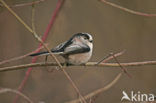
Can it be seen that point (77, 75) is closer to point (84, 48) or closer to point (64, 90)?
point (64, 90)

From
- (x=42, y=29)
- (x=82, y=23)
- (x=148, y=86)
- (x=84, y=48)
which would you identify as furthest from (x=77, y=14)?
(x=84, y=48)

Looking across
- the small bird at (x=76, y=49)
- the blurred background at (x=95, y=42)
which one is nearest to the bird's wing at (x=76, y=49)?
the small bird at (x=76, y=49)

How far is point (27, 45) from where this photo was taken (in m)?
5.41

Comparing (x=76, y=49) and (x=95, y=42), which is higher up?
(x=76, y=49)

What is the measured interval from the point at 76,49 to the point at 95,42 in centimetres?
253

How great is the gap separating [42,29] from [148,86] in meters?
1.52

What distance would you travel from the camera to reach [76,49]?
322 cm

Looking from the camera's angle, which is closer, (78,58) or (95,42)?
(78,58)

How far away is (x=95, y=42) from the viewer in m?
5.74

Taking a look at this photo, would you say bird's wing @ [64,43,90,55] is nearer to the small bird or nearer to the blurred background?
the small bird

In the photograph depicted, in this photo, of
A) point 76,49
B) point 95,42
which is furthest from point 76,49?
point 95,42

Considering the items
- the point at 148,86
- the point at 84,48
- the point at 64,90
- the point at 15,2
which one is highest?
the point at 15,2

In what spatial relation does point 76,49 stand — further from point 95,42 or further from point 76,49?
point 95,42

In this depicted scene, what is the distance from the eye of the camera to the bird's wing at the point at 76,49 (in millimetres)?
3148
